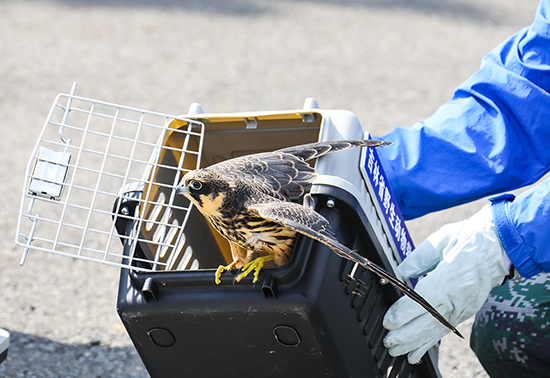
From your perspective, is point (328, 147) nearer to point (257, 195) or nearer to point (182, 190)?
point (257, 195)

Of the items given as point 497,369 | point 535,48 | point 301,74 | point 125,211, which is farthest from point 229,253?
point 301,74

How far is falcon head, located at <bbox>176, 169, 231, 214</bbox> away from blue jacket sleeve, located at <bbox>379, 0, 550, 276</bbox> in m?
0.57

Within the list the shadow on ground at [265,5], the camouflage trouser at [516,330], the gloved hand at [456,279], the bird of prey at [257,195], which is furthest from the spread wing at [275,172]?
the shadow on ground at [265,5]

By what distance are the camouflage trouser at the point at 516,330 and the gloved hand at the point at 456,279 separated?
20 cm

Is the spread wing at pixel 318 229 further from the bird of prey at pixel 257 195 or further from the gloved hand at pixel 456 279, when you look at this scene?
the gloved hand at pixel 456 279

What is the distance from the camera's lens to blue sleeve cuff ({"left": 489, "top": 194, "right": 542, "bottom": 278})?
4.22 feet

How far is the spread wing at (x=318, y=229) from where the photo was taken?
999 mm

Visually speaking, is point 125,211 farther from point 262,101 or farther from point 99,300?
point 262,101

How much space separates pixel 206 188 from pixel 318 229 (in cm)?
26

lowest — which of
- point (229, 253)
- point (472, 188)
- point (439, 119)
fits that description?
point (229, 253)

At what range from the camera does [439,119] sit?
159 cm

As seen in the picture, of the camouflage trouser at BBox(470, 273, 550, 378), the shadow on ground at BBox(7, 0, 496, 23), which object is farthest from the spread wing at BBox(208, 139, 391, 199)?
the shadow on ground at BBox(7, 0, 496, 23)

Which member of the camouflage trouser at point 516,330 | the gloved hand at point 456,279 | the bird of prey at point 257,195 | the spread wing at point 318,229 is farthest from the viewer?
the camouflage trouser at point 516,330

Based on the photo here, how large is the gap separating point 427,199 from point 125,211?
2.65 ft
